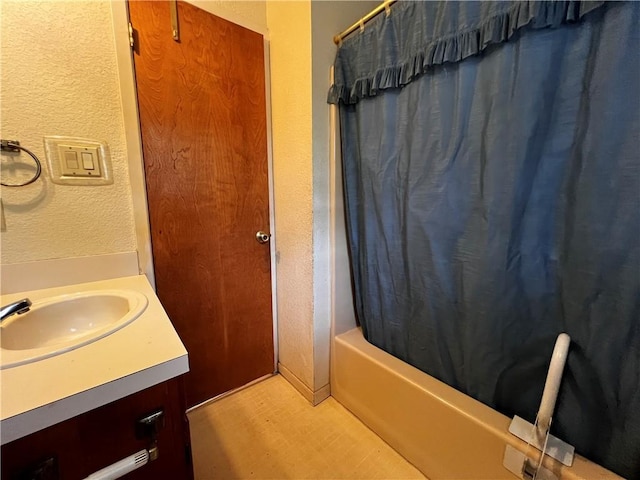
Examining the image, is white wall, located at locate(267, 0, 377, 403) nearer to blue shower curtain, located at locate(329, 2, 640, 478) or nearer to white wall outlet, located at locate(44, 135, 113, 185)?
blue shower curtain, located at locate(329, 2, 640, 478)

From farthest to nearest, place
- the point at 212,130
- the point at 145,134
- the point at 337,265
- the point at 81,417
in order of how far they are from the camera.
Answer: the point at 337,265
the point at 212,130
the point at 145,134
the point at 81,417

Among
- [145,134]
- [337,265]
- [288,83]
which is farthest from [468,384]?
[145,134]

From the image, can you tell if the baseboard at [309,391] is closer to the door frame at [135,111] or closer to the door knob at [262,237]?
the door knob at [262,237]

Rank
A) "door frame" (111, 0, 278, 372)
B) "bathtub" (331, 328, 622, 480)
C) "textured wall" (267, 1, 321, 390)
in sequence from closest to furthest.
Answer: "bathtub" (331, 328, 622, 480), "door frame" (111, 0, 278, 372), "textured wall" (267, 1, 321, 390)

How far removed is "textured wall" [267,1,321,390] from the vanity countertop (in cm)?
82

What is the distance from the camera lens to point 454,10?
0.88 m

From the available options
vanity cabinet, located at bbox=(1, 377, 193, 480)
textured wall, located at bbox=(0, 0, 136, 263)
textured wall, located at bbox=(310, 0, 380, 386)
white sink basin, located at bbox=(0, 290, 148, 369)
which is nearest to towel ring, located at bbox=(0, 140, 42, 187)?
textured wall, located at bbox=(0, 0, 136, 263)

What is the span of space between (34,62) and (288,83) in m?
0.94

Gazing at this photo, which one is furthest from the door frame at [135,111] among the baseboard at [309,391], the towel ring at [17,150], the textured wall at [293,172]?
the baseboard at [309,391]

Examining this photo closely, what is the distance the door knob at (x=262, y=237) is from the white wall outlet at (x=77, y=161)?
70 centimetres

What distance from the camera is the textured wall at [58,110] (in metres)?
0.90

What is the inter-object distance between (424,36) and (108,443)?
1461 millimetres

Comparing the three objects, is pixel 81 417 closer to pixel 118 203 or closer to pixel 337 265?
pixel 118 203

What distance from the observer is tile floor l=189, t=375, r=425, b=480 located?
1.14 meters
